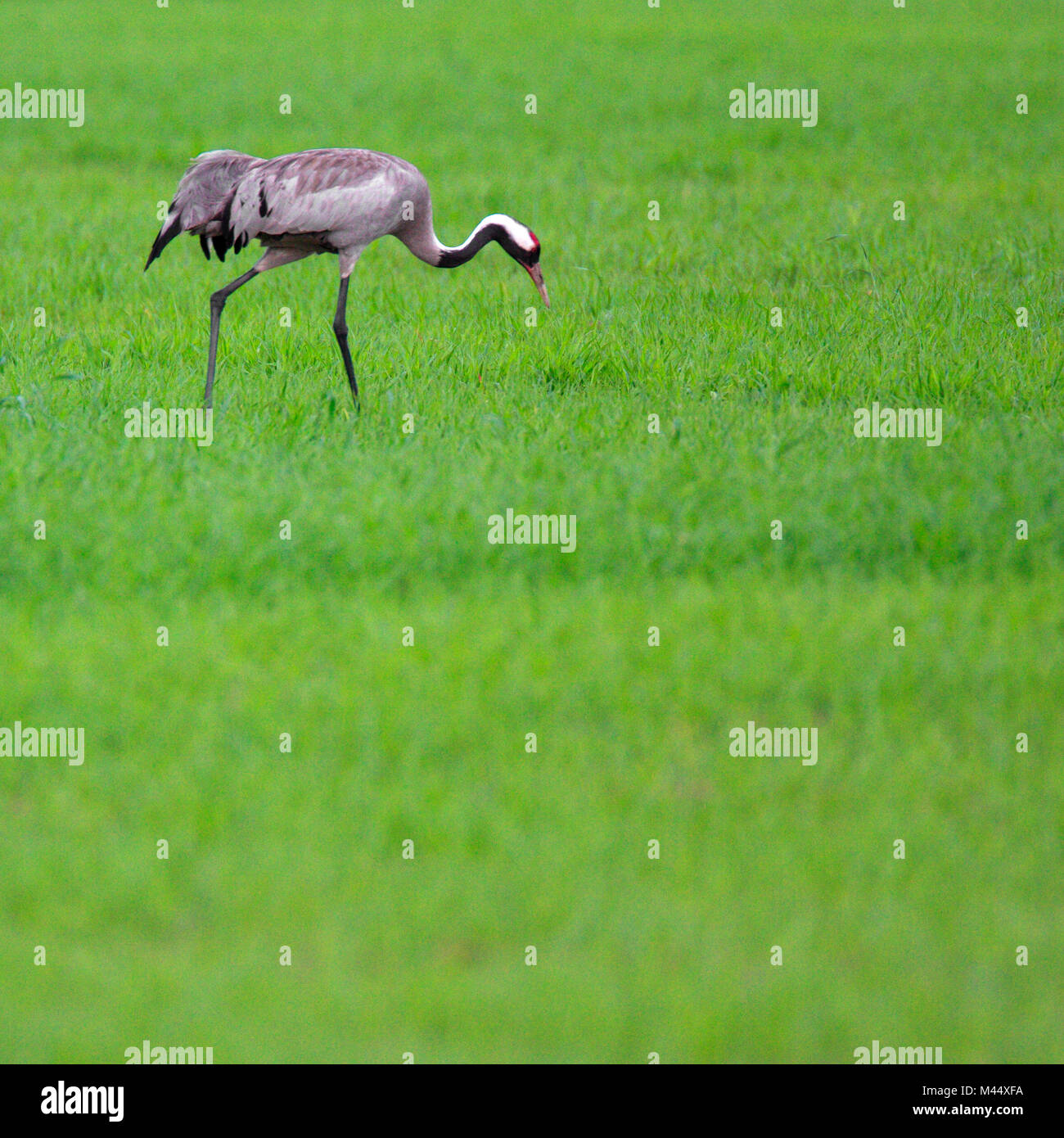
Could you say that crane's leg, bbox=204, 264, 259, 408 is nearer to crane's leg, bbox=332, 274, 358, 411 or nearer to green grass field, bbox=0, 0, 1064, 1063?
green grass field, bbox=0, 0, 1064, 1063

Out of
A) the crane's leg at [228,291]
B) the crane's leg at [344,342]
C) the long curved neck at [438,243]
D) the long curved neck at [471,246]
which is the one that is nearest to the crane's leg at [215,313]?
the crane's leg at [228,291]

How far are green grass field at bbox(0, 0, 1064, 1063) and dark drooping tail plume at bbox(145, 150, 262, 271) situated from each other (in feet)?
2.83

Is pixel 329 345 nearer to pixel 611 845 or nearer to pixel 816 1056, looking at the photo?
pixel 611 845

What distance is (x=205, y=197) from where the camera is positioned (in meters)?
9.08

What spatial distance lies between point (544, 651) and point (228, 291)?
14.5ft

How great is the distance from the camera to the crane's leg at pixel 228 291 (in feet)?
28.4

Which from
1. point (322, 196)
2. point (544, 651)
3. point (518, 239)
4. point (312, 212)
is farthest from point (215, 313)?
point (544, 651)

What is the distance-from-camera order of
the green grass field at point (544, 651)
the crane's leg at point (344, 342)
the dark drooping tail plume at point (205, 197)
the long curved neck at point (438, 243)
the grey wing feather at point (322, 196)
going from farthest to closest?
1. the long curved neck at point (438, 243)
2. the dark drooping tail plume at point (205, 197)
3. the grey wing feather at point (322, 196)
4. the crane's leg at point (344, 342)
5. the green grass field at point (544, 651)

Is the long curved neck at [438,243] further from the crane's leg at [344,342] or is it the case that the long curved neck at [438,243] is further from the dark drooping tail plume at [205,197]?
the dark drooping tail plume at [205,197]

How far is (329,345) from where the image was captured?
9867 millimetres

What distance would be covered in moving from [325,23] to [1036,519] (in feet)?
70.9

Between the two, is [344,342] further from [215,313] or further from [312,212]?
[215,313]

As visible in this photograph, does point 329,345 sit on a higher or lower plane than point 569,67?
lower

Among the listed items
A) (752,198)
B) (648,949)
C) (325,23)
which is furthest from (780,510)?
(325,23)
